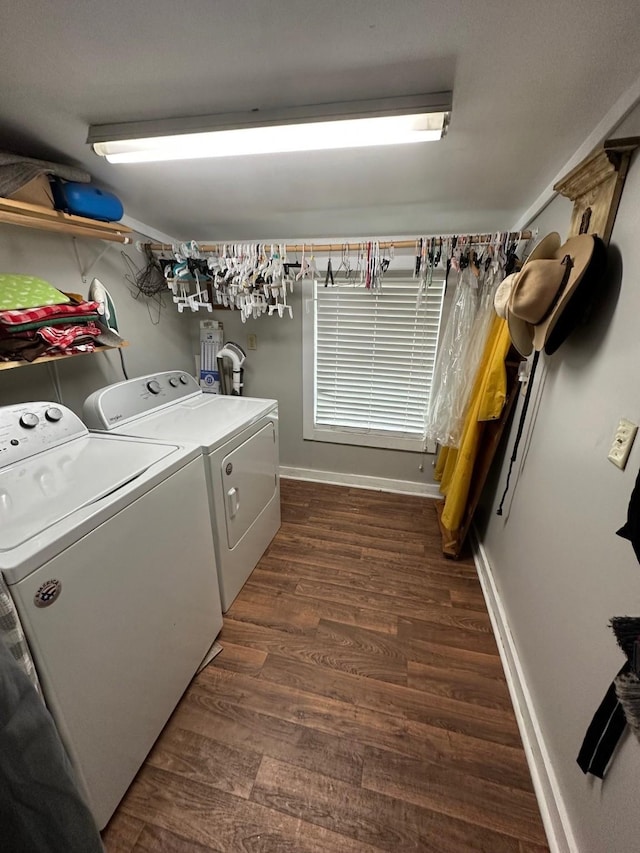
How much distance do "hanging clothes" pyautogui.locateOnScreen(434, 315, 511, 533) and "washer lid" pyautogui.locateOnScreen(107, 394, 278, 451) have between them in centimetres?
122

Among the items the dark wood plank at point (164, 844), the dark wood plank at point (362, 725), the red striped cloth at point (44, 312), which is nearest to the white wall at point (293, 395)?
the red striped cloth at point (44, 312)

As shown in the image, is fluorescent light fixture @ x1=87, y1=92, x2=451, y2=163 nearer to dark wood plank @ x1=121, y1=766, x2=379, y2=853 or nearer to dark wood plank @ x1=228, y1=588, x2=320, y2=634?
dark wood plank @ x1=228, y1=588, x2=320, y2=634

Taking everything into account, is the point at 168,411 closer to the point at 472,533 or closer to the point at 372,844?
the point at 372,844

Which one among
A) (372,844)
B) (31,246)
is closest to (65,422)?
(31,246)

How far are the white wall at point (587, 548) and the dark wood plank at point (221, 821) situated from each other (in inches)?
27.4

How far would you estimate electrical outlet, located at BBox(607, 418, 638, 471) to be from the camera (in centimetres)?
84

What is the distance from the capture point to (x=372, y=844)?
98 centimetres

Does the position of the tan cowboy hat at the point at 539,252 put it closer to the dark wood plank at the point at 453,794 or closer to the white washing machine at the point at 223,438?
the white washing machine at the point at 223,438

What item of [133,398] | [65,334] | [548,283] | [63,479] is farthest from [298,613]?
[548,283]

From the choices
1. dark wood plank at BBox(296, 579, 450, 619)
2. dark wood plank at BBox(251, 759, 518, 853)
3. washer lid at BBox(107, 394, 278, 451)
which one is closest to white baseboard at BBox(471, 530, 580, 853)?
dark wood plank at BBox(251, 759, 518, 853)

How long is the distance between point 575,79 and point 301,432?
97.2 inches

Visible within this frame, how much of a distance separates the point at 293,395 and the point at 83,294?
1.59m

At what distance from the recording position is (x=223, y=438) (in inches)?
58.7

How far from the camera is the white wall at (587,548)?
82cm
